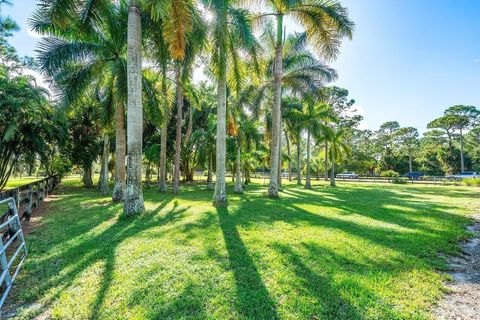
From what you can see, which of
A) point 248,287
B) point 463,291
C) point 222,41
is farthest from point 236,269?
point 222,41

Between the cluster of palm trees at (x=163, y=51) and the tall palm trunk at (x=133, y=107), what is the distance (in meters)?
0.03

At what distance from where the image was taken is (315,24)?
41.7ft

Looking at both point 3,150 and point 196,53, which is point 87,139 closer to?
point 3,150

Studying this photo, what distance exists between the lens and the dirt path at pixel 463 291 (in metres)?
3.15

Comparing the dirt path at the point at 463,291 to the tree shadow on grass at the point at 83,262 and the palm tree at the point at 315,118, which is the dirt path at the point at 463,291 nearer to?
the tree shadow on grass at the point at 83,262

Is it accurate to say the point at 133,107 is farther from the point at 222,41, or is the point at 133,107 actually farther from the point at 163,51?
the point at 222,41

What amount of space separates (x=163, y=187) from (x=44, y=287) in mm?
13530

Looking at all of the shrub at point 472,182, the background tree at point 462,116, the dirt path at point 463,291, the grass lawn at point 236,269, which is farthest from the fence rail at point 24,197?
the background tree at point 462,116

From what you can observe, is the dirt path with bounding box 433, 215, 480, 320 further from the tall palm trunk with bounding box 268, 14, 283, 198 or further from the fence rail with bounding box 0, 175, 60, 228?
the tall palm trunk with bounding box 268, 14, 283, 198

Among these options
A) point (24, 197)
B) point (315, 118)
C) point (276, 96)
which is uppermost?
point (315, 118)

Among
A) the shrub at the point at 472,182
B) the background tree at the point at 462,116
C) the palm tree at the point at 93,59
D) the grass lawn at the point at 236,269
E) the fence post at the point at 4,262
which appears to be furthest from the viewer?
the background tree at the point at 462,116

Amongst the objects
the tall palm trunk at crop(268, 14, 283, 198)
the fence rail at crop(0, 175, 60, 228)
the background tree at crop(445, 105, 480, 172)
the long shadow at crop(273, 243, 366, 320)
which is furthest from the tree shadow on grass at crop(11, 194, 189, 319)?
the background tree at crop(445, 105, 480, 172)

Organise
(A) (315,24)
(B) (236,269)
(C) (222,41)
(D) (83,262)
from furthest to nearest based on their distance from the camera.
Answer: (A) (315,24) < (C) (222,41) < (D) (83,262) < (B) (236,269)

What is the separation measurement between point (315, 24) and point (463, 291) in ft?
41.0
